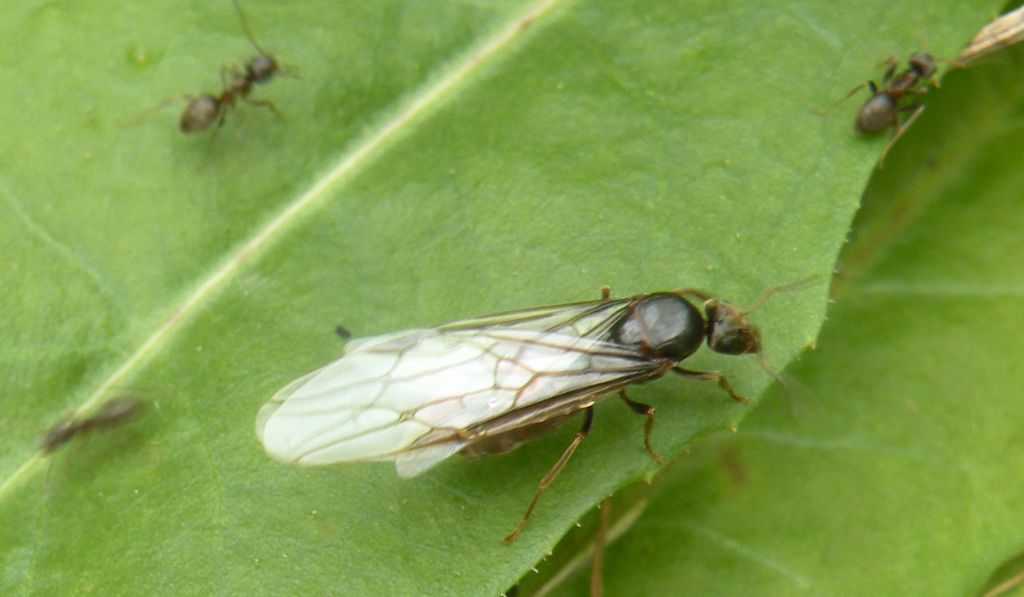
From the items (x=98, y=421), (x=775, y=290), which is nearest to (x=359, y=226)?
(x=98, y=421)

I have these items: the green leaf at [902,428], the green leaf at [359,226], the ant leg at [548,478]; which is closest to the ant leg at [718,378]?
the green leaf at [359,226]

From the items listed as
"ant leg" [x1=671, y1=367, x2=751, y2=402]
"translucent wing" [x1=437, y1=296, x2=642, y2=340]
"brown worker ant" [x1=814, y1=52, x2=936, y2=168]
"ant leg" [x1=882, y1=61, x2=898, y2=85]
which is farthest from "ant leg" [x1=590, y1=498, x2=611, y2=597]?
"ant leg" [x1=882, y1=61, x2=898, y2=85]

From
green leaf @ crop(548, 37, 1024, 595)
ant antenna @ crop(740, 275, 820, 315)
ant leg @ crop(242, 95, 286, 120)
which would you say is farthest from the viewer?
ant leg @ crop(242, 95, 286, 120)

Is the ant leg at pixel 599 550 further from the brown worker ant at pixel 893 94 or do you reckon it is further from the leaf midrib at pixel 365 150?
the brown worker ant at pixel 893 94

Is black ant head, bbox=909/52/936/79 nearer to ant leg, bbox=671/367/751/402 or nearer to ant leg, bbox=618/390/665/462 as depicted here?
ant leg, bbox=671/367/751/402

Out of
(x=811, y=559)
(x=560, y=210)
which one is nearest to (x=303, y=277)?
(x=560, y=210)

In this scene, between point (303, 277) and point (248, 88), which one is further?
point (248, 88)

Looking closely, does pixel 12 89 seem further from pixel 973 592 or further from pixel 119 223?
pixel 973 592
